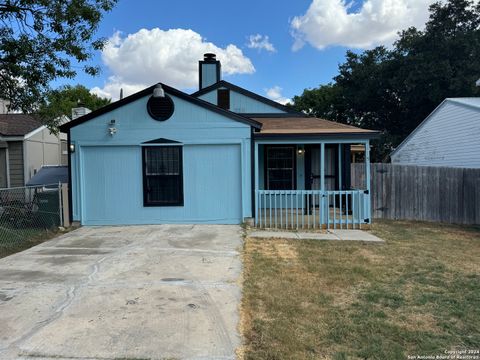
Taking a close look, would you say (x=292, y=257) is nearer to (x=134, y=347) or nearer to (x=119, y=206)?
(x=134, y=347)

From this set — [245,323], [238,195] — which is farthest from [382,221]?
[245,323]

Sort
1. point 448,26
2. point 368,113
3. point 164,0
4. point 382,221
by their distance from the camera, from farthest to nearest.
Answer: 1. point 368,113
2. point 448,26
3. point 164,0
4. point 382,221

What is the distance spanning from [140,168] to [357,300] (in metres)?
6.81

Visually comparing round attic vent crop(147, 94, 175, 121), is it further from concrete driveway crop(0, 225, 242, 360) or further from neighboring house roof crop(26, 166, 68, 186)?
neighboring house roof crop(26, 166, 68, 186)

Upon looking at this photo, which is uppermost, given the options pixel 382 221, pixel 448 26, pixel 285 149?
pixel 448 26

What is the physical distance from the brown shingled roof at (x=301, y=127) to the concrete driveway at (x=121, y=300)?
3968mm

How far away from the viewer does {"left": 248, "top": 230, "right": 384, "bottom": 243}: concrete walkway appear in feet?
27.6

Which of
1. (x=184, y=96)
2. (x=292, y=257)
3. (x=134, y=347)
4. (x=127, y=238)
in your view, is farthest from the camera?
(x=184, y=96)

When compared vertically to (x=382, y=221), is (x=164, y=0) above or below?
above

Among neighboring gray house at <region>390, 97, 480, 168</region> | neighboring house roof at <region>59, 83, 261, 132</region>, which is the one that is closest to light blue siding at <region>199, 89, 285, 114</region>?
neighboring house roof at <region>59, 83, 261, 132</region>

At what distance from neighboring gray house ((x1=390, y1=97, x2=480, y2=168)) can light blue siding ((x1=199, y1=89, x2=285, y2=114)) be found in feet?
24.1

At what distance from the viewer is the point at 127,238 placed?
817 centimetres

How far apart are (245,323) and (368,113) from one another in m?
32.3

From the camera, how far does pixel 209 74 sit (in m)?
15.2
